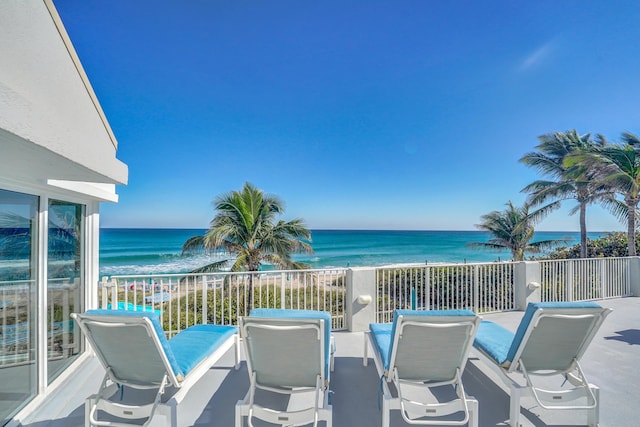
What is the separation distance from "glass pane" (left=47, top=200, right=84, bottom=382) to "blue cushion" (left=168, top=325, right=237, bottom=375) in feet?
3.99

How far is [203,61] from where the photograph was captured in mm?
8492

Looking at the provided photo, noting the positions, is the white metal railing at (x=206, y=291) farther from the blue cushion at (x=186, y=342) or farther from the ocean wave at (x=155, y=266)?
the ocean wave at (x=155, y=266)

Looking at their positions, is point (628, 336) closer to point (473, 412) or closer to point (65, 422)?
point (473, 412)

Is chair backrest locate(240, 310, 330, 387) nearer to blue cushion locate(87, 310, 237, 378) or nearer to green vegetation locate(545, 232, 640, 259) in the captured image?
blue cushion locate(87, 310, 237, 378)

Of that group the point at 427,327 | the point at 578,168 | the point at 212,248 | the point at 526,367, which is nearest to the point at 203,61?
the point at 212,248

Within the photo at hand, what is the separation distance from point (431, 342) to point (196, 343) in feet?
6.99

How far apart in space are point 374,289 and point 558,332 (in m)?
2.42

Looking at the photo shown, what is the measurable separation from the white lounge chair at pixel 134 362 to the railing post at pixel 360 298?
2374mm

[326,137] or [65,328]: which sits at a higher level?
[326,137]

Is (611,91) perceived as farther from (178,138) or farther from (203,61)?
(178,138)

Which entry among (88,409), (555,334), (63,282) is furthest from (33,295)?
(555,334)

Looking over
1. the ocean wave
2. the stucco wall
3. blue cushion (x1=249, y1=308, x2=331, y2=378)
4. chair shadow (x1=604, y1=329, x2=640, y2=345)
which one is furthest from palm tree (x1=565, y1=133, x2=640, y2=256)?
the ocean wave

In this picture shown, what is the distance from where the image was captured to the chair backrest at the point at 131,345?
6.57 ft

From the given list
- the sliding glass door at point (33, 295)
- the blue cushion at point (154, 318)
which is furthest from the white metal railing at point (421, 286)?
the blue cushion at point (154, 318)
